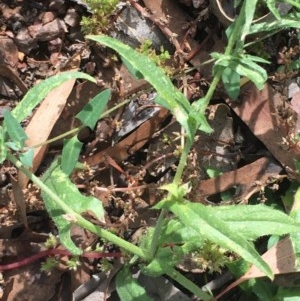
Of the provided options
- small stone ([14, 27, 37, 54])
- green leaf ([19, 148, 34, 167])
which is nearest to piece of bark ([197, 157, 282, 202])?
green leaf ([19, 148, 34, 167])

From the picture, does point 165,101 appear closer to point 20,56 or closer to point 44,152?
point 44,152

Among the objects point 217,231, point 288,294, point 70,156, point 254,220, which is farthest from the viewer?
point 288,294

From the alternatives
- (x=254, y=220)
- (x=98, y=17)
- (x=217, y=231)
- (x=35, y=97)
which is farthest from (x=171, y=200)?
(x=98, y=17)

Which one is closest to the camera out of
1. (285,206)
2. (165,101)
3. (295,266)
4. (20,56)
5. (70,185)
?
(165,101)

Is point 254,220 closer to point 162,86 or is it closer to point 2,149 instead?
point 162,86

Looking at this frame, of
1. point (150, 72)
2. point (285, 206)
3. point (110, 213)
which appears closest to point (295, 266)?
point (285, 206)

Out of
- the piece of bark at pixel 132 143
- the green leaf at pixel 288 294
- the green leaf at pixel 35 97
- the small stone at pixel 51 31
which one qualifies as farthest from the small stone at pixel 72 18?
the green leaf at pixel 288 294
